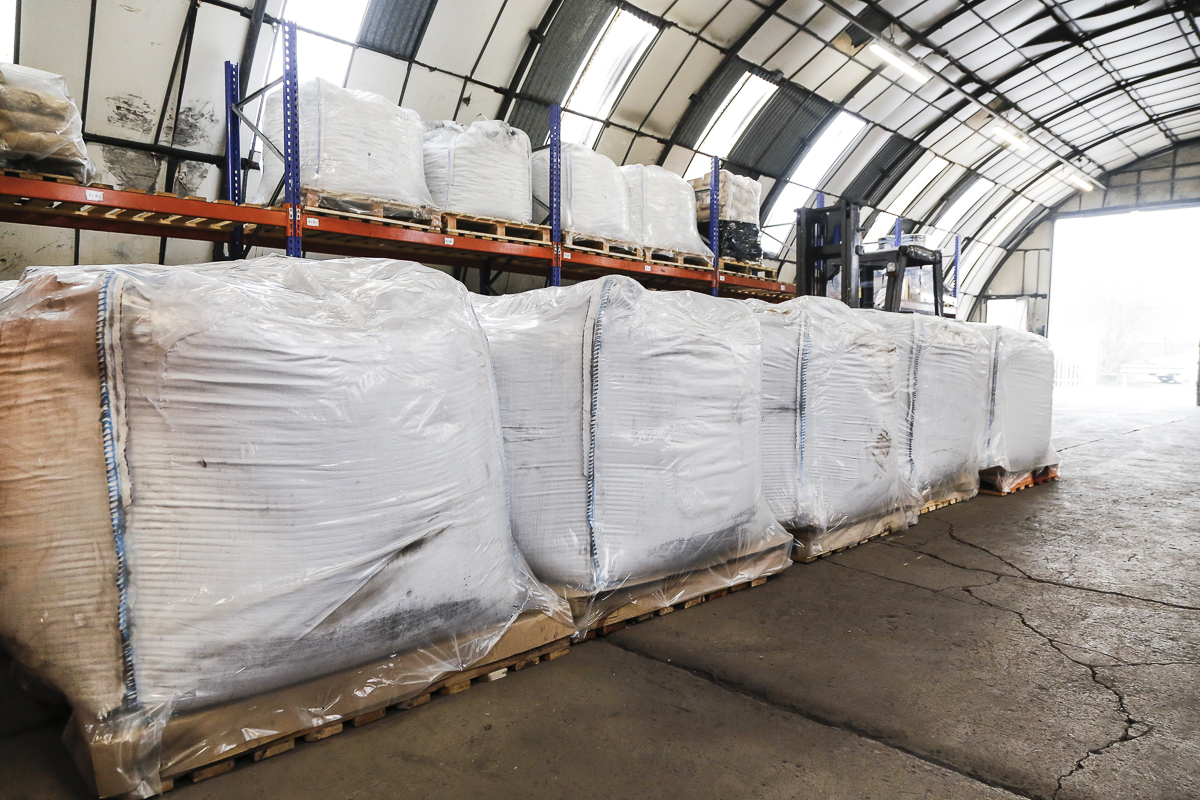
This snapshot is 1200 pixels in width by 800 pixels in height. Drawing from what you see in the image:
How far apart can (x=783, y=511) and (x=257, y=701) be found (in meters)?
2.50

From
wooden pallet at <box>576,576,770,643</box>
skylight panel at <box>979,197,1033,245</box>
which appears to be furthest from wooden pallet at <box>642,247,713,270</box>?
skylight panel at <box>979,197,1033,245</box>

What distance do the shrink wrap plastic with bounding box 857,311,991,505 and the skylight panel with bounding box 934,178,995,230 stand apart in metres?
16.0

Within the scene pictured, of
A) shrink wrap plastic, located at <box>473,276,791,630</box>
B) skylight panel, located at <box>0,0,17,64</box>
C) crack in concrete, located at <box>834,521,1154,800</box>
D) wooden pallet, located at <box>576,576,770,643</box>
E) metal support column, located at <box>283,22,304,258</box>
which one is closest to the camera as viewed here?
crack in concrete, located at <box>834,521,1154,800</box>

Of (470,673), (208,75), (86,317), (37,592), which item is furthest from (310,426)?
(208,75)

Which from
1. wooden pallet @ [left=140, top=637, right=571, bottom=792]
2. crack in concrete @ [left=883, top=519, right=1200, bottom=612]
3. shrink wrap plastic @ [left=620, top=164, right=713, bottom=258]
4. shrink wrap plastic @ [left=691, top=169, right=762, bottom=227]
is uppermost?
shrink wrap plastic @ [left=691, top=169, right=762, bottom=227]

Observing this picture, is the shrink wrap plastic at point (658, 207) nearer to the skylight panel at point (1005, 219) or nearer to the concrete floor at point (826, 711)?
the concrete floor at point (826, 711)

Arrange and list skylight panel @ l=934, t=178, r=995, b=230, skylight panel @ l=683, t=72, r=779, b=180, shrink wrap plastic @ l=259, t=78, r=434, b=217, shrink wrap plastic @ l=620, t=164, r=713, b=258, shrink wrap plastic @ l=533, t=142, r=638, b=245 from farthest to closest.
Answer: skylight panel @ l=934, t=178, r=995, b=230 < skylight panel @ l=683, t=72, r=779, b=180 < shrink wrap plastic @ l=620, t=164, r=713, b=258 < shrink wrap plastic @ l=533, t=142, r=638, b=245 < shrink wrap plastic @ l=259, t=78, r=434, b=217

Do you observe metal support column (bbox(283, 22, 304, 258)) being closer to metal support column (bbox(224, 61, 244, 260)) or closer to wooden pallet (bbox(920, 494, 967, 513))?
metal support column (bbox(224, 61, 244, 260))

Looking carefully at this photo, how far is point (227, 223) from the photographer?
499cm

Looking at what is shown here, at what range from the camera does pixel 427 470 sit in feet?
6.15

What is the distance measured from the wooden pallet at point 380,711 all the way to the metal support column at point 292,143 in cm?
370

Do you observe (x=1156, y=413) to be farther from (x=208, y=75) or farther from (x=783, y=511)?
(x=208, y=75)

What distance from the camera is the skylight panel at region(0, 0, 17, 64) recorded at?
5.23m

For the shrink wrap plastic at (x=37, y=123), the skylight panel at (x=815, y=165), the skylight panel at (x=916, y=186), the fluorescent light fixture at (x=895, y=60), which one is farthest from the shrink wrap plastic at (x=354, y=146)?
the skylight panel at (x=916, y=186)
